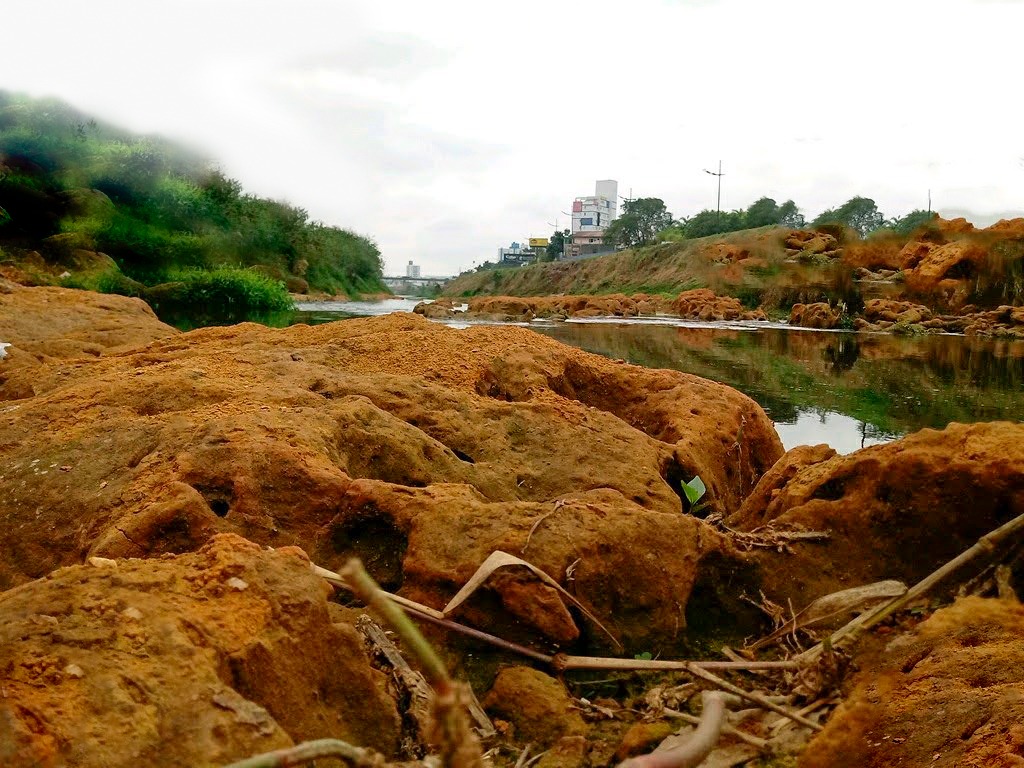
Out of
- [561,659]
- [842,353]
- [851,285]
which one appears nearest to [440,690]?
[561,659]

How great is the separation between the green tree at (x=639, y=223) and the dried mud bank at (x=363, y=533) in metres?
85.1

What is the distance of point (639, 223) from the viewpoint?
88812 millimetres

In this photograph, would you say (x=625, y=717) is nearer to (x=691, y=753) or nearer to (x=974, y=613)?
(x=974, y=613)

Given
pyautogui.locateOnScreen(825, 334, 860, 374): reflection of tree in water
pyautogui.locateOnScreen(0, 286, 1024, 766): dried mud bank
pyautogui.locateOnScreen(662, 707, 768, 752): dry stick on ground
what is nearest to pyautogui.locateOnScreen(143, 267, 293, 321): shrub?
pyautogui.locateOnScreen(825, 334, 860, 374): reflection of tree in water

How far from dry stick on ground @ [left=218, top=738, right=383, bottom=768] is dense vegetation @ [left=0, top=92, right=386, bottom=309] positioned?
26774 mm

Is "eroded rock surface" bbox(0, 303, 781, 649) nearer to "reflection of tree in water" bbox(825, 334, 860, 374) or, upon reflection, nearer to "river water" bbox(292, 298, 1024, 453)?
"river water" bbox(292, 298, 1024, 453)

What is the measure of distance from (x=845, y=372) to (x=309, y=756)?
15.9 metres

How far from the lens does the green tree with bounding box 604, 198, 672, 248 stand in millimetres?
88688

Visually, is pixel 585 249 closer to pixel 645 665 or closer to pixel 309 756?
pixel 645 665

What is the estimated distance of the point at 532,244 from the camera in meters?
123

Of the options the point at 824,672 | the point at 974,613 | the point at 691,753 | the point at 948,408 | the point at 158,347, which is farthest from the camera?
the point at 948,408

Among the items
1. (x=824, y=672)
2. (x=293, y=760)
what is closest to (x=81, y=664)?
(x=293, y=760)

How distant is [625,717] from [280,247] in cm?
5643

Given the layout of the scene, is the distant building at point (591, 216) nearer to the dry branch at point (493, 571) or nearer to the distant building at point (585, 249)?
the distant building at point (585, 249)
